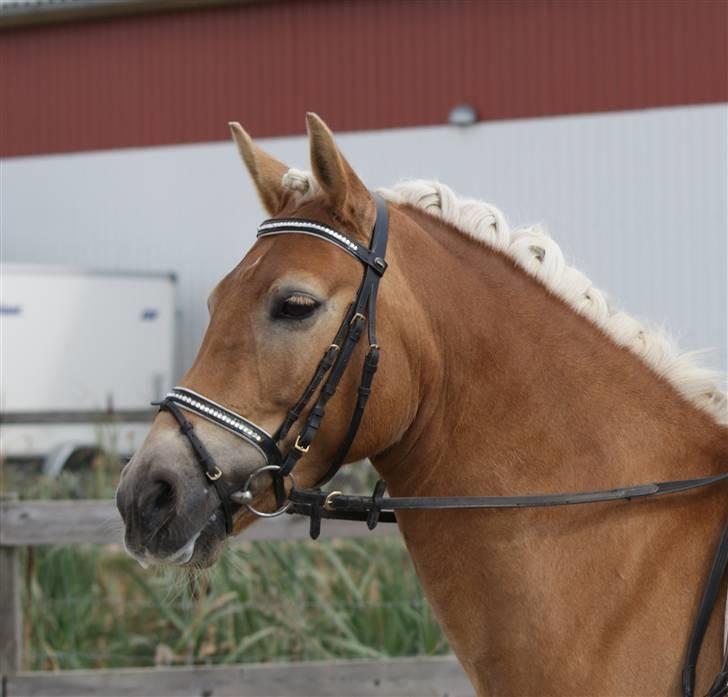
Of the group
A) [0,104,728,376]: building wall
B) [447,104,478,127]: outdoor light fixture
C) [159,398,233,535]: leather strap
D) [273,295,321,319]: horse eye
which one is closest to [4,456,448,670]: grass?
[159,398,233,535]: leather strap

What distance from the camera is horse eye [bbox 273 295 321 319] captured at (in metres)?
2.62

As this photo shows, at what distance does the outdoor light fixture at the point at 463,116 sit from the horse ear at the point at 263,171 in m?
14.2

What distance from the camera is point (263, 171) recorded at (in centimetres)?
299

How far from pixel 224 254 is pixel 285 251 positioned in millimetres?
15045

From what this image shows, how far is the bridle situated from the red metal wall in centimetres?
1435

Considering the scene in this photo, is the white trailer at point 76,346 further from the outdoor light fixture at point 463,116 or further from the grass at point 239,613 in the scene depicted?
the grass at point 239,613

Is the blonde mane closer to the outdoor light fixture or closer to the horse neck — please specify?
the horse neck

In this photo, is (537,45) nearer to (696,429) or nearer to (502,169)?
(502,169)

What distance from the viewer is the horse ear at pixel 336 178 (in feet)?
8.74

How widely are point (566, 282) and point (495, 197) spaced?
13727mm

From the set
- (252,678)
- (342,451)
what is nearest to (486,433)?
(342,451)

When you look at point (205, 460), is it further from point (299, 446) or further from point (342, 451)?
point (342, 451)

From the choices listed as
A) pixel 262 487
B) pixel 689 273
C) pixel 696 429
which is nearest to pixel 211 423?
pixel 262 487

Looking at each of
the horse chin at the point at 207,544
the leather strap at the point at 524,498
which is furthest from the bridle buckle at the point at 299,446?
the horse chin at the point at 207,544
